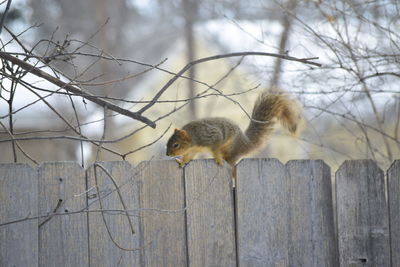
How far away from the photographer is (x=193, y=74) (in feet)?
53.6

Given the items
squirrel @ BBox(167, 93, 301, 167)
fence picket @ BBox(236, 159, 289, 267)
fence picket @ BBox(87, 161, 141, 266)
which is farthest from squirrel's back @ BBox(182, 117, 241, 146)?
fence picket @ BBox(87, 161, 141, 266)

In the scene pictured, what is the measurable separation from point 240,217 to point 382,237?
0.75m

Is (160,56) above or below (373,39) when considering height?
above

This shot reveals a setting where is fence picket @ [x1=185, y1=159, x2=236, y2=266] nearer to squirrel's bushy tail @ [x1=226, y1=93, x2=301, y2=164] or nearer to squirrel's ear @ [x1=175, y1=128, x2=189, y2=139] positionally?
squirrel's bushy tail @ [x1=226, y1=93, x2=301, y2=164]

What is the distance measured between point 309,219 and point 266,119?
1073 mm

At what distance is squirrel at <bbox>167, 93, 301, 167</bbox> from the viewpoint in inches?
163

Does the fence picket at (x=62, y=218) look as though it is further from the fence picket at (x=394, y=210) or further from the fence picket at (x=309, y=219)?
the fence picket at (x=394, y=210)

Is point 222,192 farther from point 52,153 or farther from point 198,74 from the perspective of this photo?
point 198,74

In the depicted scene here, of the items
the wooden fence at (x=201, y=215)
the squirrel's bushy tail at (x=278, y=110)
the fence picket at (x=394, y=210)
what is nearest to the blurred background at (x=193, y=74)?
the squirrel's bushy tail at (x=278, y=110)

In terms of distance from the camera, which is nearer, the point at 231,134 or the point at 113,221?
the point at 113,221

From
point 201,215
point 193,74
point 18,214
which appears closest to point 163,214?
point 201,215

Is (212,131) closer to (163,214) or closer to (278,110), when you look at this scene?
(278,110)

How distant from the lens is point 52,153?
13.1m

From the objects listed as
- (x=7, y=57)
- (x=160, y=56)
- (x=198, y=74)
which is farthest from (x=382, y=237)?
(x=160, y=56)
